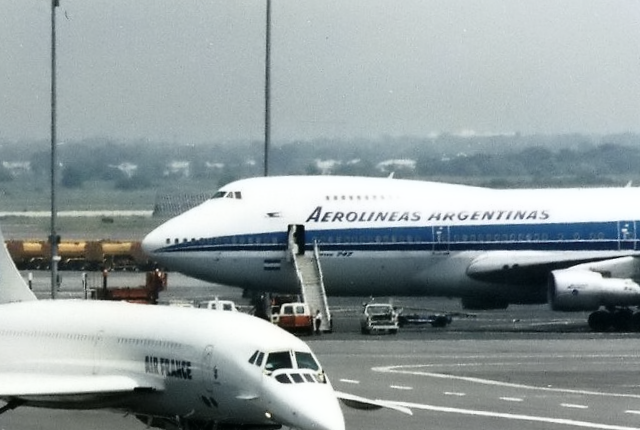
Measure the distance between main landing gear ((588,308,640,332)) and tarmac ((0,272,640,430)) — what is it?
60.5 inches

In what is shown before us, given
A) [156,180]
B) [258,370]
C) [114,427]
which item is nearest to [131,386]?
[258,370]

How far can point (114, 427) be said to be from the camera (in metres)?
44.5

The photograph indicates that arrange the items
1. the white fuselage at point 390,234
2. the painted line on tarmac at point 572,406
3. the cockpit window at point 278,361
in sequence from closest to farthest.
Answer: the cockpit window at point 278,361 < the painted line on tarmac at point 572,406 < the white fuselage at point 390,234

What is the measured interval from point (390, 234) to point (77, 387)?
41.3 meters

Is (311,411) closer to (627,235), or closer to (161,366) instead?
(161,366)

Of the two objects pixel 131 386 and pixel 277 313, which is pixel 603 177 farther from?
pixel 131 386

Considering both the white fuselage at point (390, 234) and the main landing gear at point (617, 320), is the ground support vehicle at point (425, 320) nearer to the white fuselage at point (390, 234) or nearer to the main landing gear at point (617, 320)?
the white fuselage at point (390, 234)

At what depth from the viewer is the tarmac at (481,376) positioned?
4575cm

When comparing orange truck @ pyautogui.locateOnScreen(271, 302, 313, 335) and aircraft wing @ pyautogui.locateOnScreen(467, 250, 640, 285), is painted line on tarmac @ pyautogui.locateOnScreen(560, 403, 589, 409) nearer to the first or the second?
orange truck @ pyautogui.locateOnScreen(271, 302, 313, 335)

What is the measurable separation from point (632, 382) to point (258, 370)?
2366 cm

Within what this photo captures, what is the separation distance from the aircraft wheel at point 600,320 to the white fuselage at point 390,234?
2.65 metres

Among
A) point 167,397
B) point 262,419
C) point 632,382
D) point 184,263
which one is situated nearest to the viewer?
point 262,419

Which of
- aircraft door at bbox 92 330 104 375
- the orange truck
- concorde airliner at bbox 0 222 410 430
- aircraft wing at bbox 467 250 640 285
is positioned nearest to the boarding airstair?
the orange truck

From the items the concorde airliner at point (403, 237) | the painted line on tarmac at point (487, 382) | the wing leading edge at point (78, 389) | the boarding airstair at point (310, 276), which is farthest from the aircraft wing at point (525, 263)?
the wing leading edge at point (78, 389)
